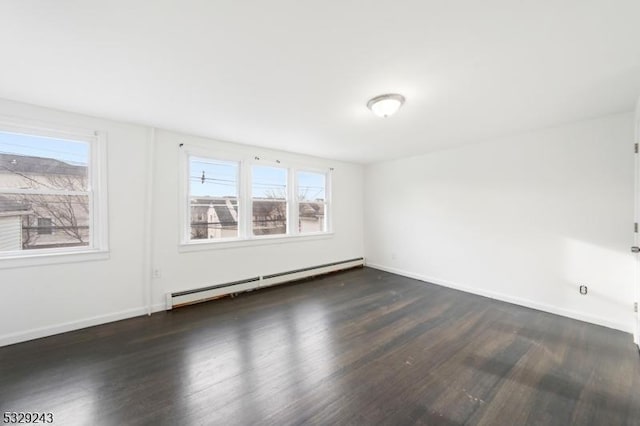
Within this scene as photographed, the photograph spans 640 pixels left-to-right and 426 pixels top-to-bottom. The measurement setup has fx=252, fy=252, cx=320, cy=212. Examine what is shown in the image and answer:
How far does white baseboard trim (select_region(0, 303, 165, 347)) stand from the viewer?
2537mm

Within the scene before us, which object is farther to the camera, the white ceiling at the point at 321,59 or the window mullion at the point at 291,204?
the window mullion at the point at 291,204

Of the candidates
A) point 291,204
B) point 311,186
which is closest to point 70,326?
point 291,204

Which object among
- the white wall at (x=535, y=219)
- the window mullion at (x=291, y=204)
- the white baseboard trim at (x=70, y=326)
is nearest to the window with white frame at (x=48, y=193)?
the white baseboard trim at (x=70, y=326)

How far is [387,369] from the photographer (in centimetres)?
215

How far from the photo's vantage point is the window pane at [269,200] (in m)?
4.42

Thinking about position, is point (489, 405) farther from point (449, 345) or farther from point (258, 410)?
point (258, 410)

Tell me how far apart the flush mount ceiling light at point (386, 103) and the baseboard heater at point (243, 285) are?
320 centimetres

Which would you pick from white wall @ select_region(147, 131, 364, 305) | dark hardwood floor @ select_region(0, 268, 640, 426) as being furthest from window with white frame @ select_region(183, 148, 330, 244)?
dark hardwood floor @ select_region(0, 268, 640, 426)

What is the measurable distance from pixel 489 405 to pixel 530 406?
28cm

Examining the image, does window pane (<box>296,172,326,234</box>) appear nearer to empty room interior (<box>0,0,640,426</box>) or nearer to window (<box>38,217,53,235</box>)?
empty room interior (<box>0,0,640,426</box>)

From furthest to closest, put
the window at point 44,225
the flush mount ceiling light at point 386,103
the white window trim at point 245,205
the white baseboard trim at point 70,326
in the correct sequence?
the white window trim at point 245,205 < the window at point 44,225 < the white baseboard trim at point 70,326 < the flush mount ceiling light at point 386,103

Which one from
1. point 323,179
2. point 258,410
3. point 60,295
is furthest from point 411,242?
point 60,295

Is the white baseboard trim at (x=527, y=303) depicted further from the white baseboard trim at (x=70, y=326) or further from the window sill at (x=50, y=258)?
the window sill at (x=50, y=258)

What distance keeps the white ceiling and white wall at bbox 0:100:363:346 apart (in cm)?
37
